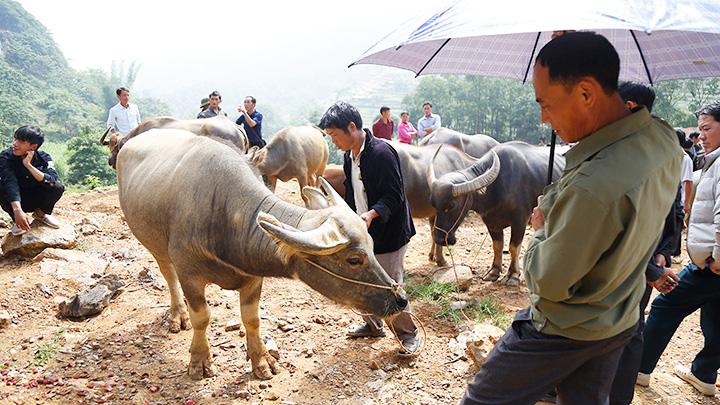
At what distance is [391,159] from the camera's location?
3551 mm

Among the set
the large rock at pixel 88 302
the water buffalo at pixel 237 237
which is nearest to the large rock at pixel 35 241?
the large rock at pixel 88 302

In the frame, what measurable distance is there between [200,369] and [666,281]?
363cm

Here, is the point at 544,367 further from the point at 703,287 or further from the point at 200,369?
the point at 200,369

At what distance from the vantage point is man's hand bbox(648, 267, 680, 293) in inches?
109

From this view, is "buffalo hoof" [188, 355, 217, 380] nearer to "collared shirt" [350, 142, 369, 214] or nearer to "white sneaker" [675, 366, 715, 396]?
"collared shirt" [350, 142, 369, 214]

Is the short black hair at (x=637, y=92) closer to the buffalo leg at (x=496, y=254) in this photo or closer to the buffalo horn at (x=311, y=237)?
the buffalo horn at (x=311, y=237)

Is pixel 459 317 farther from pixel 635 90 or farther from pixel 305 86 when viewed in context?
pixel 305 86

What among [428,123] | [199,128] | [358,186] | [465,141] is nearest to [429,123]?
[428,123]

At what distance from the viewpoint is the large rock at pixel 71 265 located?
5312 mm

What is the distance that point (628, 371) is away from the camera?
→ 265cm

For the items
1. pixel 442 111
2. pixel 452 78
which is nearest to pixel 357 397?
pixel 442 111

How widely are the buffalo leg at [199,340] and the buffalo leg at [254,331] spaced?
0.31 metres

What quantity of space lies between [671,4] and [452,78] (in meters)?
37.2

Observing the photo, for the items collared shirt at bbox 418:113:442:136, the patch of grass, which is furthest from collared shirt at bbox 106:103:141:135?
collared shirt at bbox 418:113:442:136
